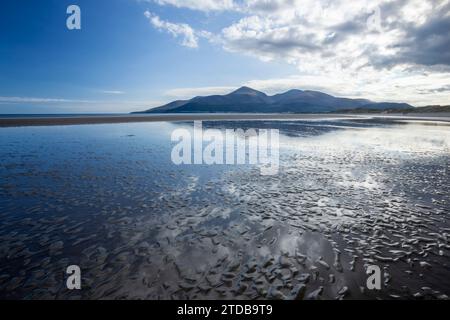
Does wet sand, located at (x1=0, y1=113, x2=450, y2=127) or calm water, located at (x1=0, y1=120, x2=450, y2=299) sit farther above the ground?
wet sand, located at (x1=0, y1=113, x2=450, y2=127)

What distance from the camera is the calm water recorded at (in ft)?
20.4

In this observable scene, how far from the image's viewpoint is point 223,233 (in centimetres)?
882

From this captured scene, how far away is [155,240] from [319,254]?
5.40 meters

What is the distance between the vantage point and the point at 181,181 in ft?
49.2

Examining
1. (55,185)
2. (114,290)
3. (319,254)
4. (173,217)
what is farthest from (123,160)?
(319,254)

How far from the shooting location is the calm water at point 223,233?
623cm

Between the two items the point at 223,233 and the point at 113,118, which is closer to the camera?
the point at 223,233

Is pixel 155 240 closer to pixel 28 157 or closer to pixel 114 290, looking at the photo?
pixel 114 290

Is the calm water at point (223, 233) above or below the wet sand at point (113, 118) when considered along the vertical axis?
below

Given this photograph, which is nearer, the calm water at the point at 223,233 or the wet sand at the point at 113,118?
the calm water at the point at 223,233

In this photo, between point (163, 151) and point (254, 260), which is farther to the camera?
point (163, 151)

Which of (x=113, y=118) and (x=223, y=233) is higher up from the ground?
(x=113, y=118)

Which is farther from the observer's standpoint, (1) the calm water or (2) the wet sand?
(2) the wet sand
